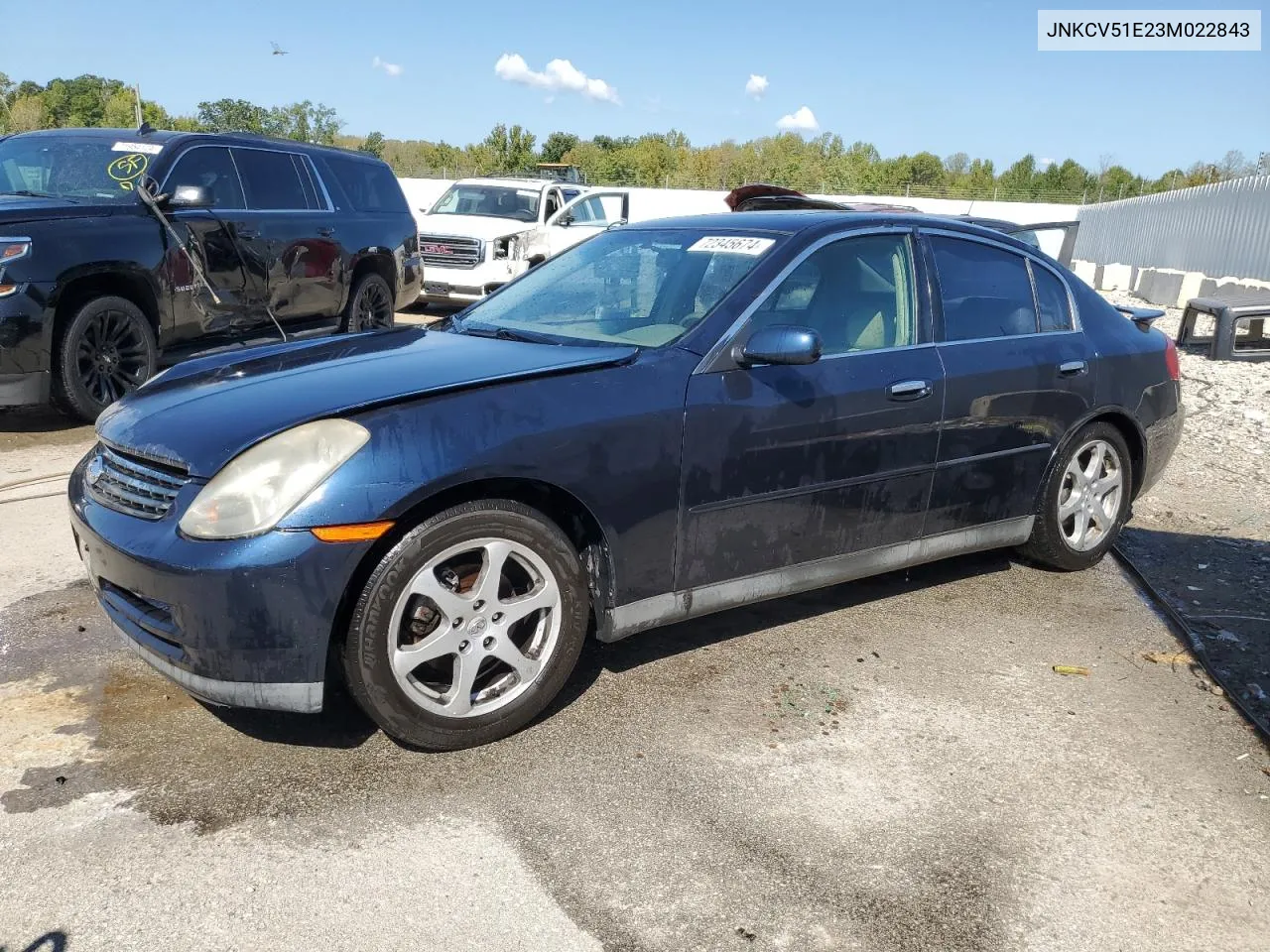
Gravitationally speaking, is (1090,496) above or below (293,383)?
below

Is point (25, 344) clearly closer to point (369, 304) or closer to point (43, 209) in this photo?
point (43, 209)

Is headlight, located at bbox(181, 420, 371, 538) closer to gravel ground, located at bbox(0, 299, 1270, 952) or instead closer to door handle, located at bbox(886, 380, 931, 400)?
gravel ground, located at bbox(0, 299, 1270, 952)

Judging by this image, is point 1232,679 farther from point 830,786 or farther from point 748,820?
point 748,820

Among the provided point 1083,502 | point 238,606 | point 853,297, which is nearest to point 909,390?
point 853,297

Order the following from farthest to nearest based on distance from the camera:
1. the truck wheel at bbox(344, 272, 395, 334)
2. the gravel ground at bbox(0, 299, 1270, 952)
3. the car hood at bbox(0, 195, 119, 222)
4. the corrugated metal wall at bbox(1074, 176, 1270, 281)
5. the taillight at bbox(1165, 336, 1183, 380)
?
the corrugated metal wall at bbox(1074, 176, 1270, 281)
the truck wheel at bbox(344, 272, 395, 334)
the car hood at bbox(0, 195, 119, 222)
the taillight at bbox(1165, 336, 1183, 380)
the gravel ground at bbox(0, 299, 1270, 952)

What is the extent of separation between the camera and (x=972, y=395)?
14.2ft

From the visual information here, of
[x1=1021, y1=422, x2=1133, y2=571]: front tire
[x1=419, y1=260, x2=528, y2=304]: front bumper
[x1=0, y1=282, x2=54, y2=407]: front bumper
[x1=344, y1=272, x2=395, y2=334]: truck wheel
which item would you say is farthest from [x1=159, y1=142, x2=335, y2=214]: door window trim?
[x1=1021, y1=422, x2=1133, y2=571]: front tire

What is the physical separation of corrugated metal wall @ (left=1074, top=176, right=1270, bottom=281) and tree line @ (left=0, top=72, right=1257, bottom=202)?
14.0 metres

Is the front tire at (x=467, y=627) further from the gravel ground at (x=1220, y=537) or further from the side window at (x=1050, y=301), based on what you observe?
the side window at (x=1050, y=301)

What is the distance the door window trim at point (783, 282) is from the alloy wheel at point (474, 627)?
937 millimetres

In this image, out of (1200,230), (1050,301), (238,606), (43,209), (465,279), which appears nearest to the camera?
(238,606)

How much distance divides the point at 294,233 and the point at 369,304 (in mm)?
1404

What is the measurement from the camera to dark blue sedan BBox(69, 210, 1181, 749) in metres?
2.93

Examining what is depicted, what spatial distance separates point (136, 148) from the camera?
766 centimetres
